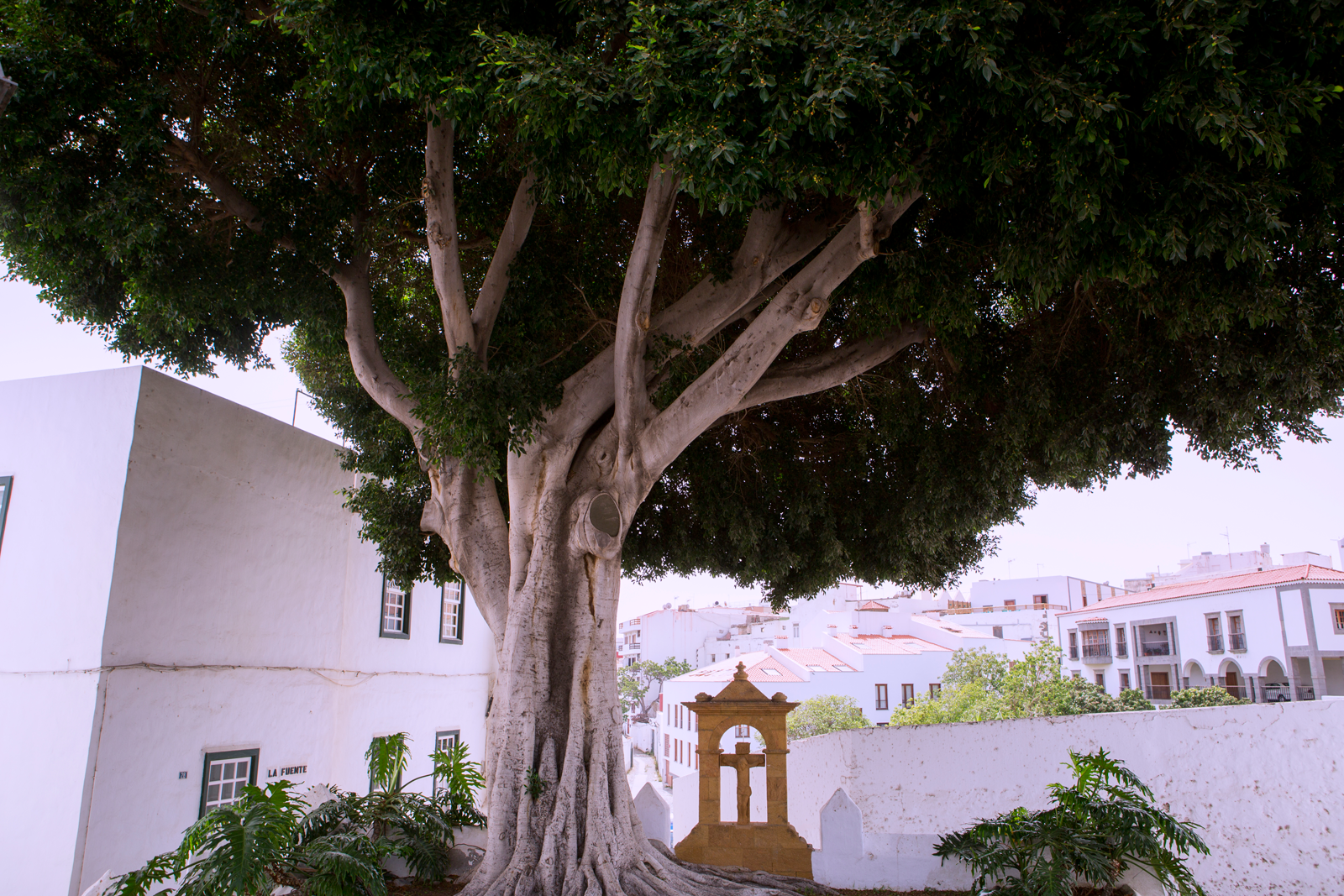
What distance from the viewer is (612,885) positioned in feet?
20.3

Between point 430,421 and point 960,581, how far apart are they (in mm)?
8144

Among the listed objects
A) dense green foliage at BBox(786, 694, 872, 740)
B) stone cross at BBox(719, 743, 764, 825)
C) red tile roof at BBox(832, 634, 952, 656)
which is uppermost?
red tile roof at BBox(832, 634, 952, 656)

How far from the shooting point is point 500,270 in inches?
321

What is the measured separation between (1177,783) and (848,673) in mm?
35914

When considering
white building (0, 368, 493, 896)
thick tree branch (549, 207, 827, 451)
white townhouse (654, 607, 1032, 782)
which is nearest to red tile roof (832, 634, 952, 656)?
white townhouse (654, 607, 1032, 782)

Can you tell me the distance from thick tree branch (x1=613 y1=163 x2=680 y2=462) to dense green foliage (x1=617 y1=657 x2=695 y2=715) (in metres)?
61.8

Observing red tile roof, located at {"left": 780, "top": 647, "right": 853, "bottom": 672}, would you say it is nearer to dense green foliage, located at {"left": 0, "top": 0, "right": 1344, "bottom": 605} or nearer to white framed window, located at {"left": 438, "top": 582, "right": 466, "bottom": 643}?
white framed window, located at {"left": 438, "top": 582, "right": 466, "bottom": 643}

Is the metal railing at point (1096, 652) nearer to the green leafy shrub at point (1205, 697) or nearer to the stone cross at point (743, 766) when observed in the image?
the green leafy shrub at point (1205, 697)

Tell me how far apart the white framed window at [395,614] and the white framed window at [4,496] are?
5.32 m

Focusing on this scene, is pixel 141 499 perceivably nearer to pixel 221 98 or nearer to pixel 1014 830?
pixel 221 98

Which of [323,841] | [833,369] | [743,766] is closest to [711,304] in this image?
[833,369]

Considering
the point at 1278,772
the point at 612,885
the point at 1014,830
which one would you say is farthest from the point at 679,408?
the point at 1278,772

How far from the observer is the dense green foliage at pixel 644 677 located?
68000 mm

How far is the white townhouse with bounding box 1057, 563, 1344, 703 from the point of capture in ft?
95.9
